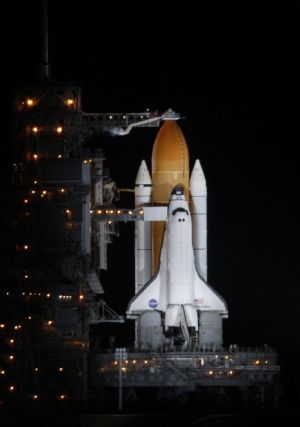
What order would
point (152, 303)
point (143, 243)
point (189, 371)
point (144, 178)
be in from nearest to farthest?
point (189, 371), point (152, 303), point (144, 178), point (143, 243)

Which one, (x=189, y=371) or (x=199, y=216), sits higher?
(x=199, y=216)

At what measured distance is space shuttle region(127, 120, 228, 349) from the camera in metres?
88.6

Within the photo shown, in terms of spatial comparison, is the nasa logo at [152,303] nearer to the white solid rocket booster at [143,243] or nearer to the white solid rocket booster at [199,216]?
the white solid rocket booster at [143,243]

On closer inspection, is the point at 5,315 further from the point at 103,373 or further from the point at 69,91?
the point at 69,91

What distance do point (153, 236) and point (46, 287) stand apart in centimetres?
759

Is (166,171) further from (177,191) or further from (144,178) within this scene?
(177,191)

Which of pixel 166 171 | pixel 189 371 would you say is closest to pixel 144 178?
pixel 166 171

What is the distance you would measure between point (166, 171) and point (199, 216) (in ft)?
8.48

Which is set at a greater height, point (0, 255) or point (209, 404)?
point (0, 255)

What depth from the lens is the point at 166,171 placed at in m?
91.4

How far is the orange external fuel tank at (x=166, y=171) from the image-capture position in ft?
300

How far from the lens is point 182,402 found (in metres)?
87.2

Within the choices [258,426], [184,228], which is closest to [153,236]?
[184,228]

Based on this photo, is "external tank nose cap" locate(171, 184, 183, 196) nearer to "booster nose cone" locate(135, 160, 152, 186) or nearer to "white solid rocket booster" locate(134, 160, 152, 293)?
"white solid rocket booster" locate(134, 160, 152, 293)
